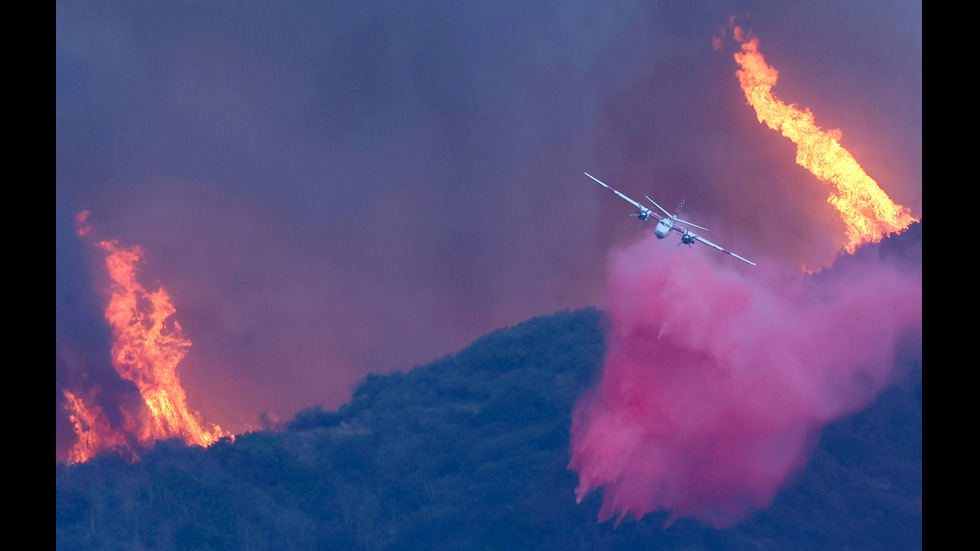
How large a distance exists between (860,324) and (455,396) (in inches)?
1317

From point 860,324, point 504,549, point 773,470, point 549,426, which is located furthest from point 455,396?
point 860,324

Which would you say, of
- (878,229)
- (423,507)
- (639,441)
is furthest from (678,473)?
(878,229)

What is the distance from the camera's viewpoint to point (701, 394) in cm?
5294

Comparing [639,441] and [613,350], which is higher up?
[613,350]

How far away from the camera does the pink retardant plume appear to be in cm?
5288

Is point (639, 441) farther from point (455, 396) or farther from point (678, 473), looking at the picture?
point (455, 396)

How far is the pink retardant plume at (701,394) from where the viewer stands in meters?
52.9

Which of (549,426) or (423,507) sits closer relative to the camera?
(423,507)

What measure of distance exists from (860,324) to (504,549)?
29.3 meters

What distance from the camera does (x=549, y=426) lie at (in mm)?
66375

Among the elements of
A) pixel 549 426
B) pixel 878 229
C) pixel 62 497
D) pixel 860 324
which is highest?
pixel 878 229
